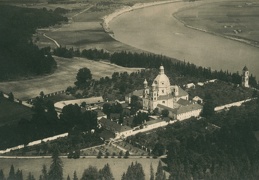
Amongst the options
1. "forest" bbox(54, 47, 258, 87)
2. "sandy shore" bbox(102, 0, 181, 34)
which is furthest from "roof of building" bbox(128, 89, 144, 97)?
"sandy shore" bbox(102, 0, 181, 34)

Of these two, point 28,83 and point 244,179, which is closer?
point 244,179

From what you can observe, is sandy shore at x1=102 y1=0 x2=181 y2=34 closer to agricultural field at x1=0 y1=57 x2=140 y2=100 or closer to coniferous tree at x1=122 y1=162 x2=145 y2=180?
agricultural field at x1=0 y1=57 x2=140 y2=100

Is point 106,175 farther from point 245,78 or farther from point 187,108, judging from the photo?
point 245,78

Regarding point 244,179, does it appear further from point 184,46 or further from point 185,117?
point 184,46

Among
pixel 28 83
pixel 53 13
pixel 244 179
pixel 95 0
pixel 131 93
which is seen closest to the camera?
pixel 244 179

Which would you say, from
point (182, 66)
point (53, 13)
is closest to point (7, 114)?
point (182, 66)

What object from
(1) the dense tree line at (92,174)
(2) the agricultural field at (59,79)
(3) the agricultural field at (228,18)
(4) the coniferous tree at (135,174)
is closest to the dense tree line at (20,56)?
(2) the agricultural field at (59,79)
